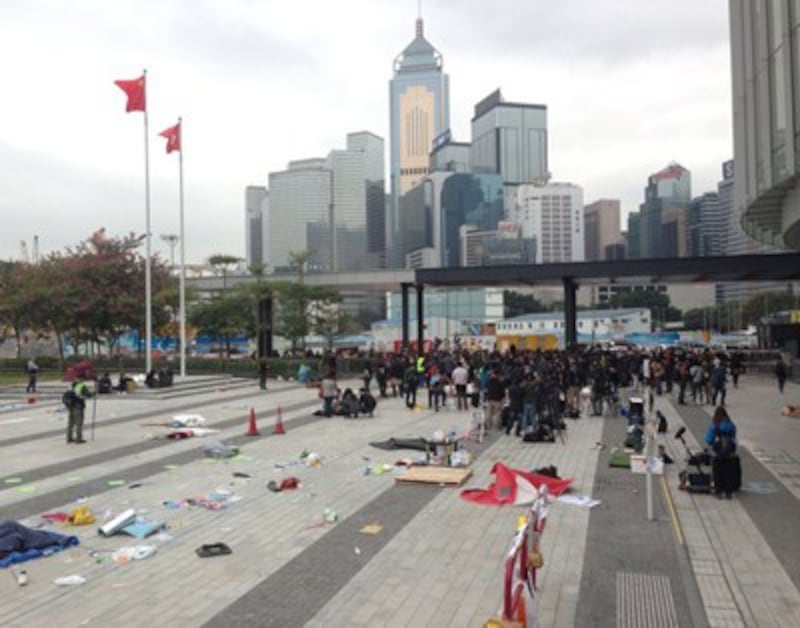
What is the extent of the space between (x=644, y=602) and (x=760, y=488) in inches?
231

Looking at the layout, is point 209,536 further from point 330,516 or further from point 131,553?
point 330,516

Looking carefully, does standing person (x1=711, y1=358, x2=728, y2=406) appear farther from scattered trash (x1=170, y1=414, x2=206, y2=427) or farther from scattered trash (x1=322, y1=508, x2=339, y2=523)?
scattered trash (x1=322, y1=508, x2=339, y2=523)

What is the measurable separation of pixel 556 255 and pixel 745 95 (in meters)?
181

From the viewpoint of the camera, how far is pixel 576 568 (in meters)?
7.54

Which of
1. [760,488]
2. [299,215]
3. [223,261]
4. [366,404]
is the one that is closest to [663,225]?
[299,215]

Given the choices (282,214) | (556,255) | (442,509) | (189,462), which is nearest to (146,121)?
(189,462)

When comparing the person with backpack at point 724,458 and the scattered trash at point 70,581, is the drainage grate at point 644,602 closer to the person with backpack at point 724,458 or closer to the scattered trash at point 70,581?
the person with backpack at point 724,458

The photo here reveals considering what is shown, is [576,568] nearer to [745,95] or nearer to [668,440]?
[668,440]

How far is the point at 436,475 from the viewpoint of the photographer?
11.9 m

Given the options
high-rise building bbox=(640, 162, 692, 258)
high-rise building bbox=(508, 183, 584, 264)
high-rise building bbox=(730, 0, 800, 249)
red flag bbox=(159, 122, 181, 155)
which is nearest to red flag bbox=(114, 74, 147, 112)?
red flag bbox=(159, 122, 181, 155)

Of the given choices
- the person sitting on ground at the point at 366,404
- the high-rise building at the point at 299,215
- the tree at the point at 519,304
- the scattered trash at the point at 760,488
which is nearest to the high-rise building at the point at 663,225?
the tree at the point at 519,304

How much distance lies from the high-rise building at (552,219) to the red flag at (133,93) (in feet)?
548

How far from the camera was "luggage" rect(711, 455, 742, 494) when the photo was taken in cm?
1071

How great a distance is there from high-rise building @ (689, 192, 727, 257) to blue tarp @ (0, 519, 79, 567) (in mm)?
158829
